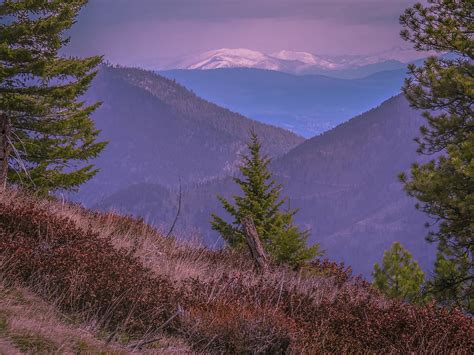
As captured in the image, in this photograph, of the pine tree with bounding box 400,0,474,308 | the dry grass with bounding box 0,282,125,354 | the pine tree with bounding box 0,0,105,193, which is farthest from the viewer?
the pine tree with bounding box 0,0,105,193

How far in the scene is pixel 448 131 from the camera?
14.7 meters

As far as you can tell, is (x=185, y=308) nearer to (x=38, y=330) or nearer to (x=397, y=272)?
(x=38, y=330)

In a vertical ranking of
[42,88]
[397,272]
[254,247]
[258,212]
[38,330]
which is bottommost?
[397,272]

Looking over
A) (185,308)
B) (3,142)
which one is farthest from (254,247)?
(3,142)

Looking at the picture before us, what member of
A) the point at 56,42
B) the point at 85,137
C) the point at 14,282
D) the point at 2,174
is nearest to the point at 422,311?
the point at 14,282

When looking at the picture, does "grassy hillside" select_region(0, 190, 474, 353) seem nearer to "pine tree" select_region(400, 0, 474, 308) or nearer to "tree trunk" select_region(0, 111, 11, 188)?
"tree trunk" select_region(0, 111, 11, 188)

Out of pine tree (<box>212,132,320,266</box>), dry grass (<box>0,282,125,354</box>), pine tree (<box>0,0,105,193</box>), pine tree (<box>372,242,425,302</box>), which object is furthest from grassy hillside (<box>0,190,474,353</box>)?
pine tree (<box>372,242,425,302</box>)

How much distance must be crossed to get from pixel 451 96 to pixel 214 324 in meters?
11.6

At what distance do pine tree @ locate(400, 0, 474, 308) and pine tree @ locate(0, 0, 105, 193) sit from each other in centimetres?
1068

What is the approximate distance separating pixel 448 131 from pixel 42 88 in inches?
500

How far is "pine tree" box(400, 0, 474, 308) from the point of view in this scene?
13.1 metres

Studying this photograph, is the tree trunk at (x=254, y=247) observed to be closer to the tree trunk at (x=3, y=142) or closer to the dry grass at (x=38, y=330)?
the tree trunk at (x=3, y=142)

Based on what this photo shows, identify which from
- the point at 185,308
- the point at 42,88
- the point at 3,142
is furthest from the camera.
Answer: the point at 42,88

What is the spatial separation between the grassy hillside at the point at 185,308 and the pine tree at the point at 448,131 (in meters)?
7.74
